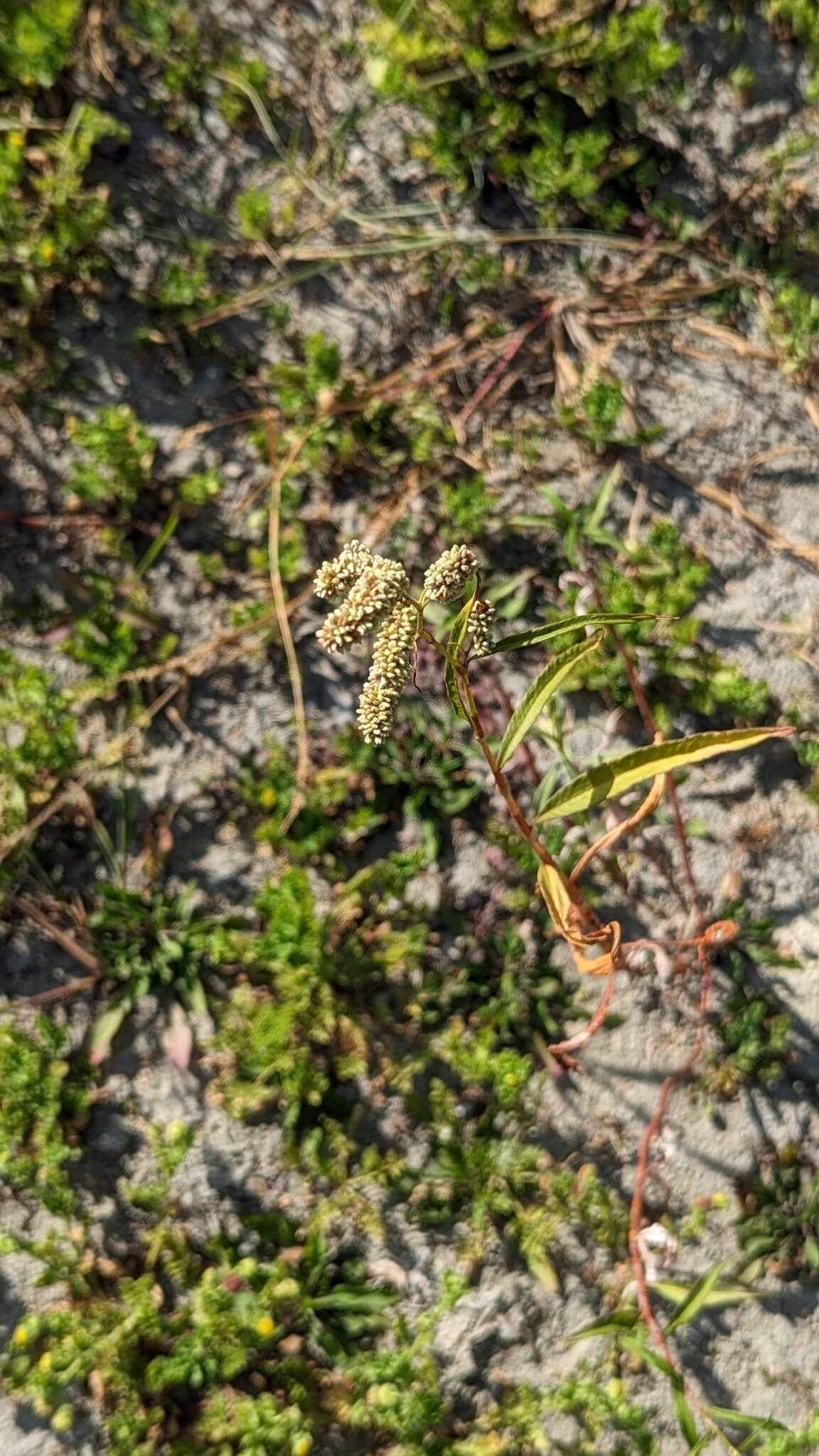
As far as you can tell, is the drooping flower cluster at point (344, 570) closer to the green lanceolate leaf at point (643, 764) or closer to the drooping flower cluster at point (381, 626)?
the drooping flower cluster at point (381, 626)

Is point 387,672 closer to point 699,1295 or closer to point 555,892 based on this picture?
point 555,892

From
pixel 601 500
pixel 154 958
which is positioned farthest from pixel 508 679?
pixel 154 958

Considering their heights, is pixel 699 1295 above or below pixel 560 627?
below

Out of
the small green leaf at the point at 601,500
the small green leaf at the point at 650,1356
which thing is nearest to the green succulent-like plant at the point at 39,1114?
the small green leaf at the point at 650,1356

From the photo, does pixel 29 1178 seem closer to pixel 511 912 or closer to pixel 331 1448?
pixel 331 1448

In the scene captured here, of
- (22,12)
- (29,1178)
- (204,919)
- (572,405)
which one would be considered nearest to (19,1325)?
(29,1178)

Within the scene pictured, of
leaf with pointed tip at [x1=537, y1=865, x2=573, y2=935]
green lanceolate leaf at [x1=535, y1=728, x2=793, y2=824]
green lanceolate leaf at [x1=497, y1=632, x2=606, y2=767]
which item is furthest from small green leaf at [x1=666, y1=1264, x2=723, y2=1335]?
green lanceolate leaf at [x1=497, y1=632, x2=606, y2=767]
